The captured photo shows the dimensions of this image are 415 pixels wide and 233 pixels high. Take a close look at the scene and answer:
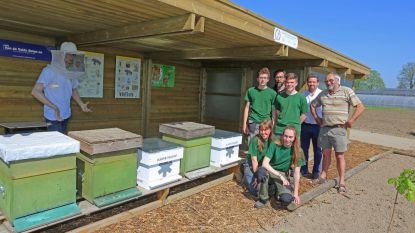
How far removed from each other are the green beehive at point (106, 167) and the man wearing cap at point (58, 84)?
0.71 meters

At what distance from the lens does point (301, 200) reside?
4.64 metres

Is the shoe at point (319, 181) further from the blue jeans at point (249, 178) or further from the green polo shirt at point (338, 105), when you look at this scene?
the blue jeans at point (249, 178)

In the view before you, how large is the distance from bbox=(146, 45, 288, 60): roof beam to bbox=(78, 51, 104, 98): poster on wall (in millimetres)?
1203

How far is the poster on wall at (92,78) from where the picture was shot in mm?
6039

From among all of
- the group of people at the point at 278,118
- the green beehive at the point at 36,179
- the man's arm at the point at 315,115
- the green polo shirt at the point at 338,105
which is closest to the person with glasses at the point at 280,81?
the group of people at the point at 278,118

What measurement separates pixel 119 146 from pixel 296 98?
9.41 ft

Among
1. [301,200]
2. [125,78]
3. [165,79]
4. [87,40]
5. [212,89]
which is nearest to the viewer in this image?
[301,200]

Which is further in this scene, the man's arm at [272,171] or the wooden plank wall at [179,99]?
the wooden plank wall at [179,99]

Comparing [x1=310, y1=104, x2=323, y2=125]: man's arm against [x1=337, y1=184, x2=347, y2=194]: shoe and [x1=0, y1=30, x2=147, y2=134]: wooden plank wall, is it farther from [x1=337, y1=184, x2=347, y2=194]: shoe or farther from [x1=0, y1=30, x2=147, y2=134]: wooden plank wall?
[x1=0, y1=30, x2=147, y2=134]: wooden plank wall

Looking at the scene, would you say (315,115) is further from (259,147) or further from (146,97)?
(146,97)

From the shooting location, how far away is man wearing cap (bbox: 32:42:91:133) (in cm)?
404

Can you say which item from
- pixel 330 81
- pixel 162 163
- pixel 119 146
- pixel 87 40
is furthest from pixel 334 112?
pixel 87 40

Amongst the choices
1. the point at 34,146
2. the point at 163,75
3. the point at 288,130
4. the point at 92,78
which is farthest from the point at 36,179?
the point at 163,75

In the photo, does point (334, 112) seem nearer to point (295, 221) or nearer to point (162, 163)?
point (295, 221)
